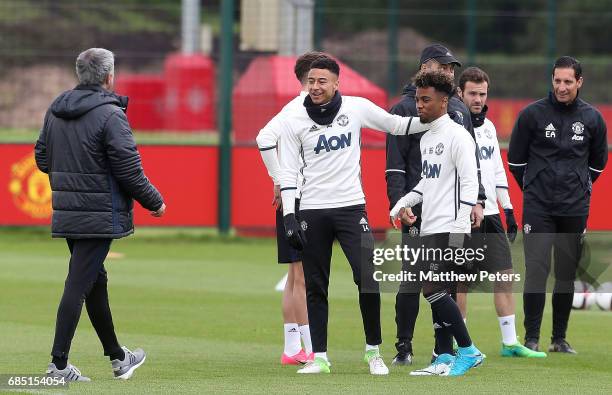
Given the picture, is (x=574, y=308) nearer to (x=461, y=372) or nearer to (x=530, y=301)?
(x=530, y=301)

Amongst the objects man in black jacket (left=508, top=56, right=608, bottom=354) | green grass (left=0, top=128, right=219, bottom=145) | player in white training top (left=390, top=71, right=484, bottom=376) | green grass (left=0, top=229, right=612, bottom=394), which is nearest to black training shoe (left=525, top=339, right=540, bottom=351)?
man in black jacket (left=508, top=56, right=608, bottom=354)

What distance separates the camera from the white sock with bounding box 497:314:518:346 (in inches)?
406

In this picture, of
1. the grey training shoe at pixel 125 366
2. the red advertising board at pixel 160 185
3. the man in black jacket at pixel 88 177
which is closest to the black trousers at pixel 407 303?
the man in black jacket at pixel 88 177

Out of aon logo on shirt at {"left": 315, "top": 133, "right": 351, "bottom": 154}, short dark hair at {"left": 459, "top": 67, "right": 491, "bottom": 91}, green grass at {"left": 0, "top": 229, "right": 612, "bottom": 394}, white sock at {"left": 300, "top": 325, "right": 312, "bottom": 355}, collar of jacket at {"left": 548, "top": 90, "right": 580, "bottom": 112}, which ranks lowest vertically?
green grass at {"left": 0, "top": 229, "right": 612, "bottom": 394}

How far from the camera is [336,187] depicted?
357 inches

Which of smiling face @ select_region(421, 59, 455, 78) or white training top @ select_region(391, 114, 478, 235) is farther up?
smiling face @ select_region(421, 59, 455, 78)

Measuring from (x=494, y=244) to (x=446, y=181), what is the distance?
1562mm

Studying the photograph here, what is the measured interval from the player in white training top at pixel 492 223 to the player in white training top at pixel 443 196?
4.13 ft

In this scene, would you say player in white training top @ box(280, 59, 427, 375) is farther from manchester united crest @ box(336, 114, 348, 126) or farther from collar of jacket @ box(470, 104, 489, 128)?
collar of jacket @ box(470, 104, 489, 128)

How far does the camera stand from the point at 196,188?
2025cm

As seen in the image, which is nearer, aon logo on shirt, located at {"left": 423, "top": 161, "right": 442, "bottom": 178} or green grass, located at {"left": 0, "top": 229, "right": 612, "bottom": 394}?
green grass, located at {"left": 0, "top": 229, "right": 612, "bottom": 394}

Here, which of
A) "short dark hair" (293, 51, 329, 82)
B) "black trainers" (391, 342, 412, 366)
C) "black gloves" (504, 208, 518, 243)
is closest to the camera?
"short dark hair" (293, 51, 329, 82)

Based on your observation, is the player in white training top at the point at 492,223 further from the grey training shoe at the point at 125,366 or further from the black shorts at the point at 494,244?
the grey training shoe at the point at 125,366

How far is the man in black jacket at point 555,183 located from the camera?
34.0 feet
